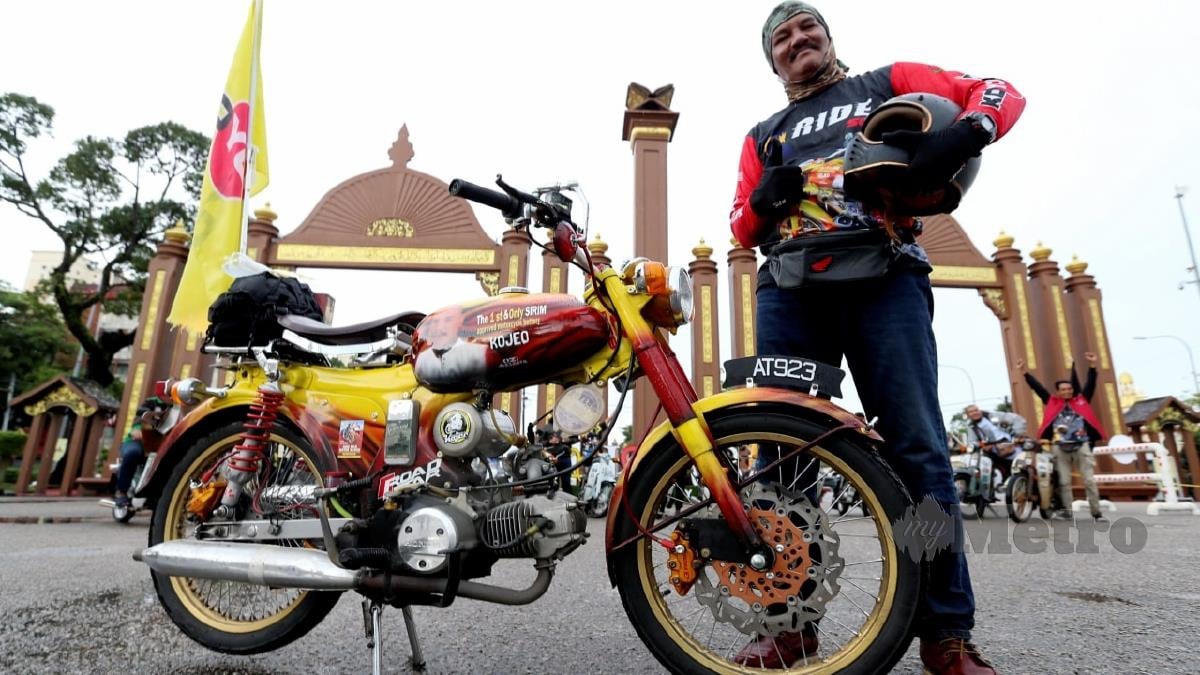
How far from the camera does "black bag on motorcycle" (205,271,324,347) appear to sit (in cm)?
200

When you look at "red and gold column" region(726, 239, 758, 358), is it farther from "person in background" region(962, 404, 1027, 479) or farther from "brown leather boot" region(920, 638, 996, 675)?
"brown leather boot" region(920, 638, 996, 675)

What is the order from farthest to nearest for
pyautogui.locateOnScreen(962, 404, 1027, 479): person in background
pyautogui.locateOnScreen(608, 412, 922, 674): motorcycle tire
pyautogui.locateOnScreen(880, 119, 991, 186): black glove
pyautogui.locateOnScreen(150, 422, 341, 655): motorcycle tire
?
pyautogui.locateOnScreen(962, 404, 1027, 479): person in background < pyautogui.locateOnScreen(150, 422, 341, 655): motorcycle tire < pyautogui.locateOnScreen(880, 119, 991, 186): black glove < pyautogui.locateOnScreen(608, 412, 922, 674): motorcycle tire

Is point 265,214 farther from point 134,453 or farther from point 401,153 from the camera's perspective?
point 134,453

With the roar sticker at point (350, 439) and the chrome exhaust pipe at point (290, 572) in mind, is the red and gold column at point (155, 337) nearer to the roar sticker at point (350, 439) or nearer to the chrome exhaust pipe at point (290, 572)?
the chrome exhaust pipe at point (290, 572)

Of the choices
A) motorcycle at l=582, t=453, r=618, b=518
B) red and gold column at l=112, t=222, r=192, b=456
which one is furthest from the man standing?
red and gold column at l=112, t=222, r=192, b=456

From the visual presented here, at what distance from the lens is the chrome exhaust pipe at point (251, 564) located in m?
1.56

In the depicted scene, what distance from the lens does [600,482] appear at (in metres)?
8.47

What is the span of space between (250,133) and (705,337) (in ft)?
22.0

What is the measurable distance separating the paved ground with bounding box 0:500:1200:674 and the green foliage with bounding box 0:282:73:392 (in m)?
26.0

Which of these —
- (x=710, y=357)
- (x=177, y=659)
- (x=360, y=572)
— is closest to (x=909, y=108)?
(x=360, y=572)

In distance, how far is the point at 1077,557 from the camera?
3693mm

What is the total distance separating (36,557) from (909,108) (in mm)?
4729

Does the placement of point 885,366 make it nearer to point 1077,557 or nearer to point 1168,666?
point 1168,666

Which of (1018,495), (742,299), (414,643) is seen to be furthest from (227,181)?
(1018,495)
